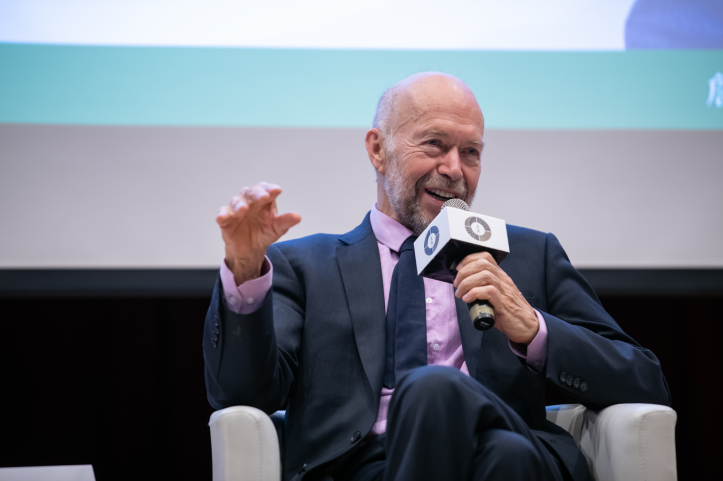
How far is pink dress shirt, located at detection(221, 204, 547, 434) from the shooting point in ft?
4.33

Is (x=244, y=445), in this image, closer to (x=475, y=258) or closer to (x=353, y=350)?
(x=353, y=350)

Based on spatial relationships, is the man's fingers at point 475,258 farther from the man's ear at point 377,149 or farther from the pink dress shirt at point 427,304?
the man's ear at point 377,149

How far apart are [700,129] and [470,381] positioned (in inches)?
76.7

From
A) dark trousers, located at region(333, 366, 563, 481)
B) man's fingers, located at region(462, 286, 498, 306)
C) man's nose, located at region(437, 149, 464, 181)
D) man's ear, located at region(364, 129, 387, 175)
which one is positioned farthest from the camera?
man's ear, located at region(364, 129, 387, 175)

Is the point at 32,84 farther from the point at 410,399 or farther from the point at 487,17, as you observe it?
the point at 410,399

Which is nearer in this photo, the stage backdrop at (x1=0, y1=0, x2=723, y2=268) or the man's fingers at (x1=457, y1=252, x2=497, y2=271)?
the man's fingers at (x1=457, y1=252, x2=497, y2=271)

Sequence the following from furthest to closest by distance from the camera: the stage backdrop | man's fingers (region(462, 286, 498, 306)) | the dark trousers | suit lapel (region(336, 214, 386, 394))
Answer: the stage backdrop, suit lapel (region(336, 214, 386, 394)), man's fingers (region(462, 286, 498, 306)), the dark trousers

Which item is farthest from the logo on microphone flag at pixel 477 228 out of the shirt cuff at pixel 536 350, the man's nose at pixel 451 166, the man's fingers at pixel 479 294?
the man's nose at pixel 451 166

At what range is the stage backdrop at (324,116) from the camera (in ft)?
7.57

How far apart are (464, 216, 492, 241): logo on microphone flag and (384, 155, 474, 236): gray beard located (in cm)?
42

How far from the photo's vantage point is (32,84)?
231 cm

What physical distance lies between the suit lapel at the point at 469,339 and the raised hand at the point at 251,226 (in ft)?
1.79

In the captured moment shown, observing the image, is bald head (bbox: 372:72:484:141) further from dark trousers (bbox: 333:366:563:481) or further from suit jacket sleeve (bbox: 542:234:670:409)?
Result: dark trousers (bbox: 333:366:563:481)

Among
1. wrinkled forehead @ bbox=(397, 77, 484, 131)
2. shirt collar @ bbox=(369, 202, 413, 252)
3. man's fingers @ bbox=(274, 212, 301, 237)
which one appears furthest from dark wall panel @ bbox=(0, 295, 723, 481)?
man's fingers @ bbox=(274, 212, 301, 237)
